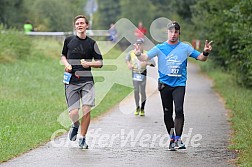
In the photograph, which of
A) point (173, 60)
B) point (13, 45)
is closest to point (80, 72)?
point (173, 60)

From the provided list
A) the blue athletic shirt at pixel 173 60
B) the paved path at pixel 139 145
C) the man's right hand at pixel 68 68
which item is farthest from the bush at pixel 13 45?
the blue athletic shirt at pixel 173 60

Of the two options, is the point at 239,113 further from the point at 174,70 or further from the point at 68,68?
the point at 68,68

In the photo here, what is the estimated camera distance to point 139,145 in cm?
1170

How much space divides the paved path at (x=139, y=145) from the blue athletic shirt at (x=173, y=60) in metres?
1.14

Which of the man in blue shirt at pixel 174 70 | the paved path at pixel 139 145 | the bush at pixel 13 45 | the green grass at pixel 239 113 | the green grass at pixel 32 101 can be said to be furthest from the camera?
the bush at pixel 13 45

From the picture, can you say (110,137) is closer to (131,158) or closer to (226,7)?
(131,158)

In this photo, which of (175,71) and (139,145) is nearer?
(175,71)

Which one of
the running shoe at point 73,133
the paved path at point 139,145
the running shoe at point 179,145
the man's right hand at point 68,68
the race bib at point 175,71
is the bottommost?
the paved path at point 139,145

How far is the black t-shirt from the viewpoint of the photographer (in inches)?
442

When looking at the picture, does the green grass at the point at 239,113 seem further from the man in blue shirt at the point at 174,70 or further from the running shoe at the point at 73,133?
the running shoe at the point at 73,133

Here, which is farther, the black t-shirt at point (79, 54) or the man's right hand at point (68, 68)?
the black t-shirt at point (79, 54)

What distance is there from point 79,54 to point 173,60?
152 centimetres

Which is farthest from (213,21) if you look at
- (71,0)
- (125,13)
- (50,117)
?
(125,13)

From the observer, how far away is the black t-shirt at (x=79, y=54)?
11234 mm
